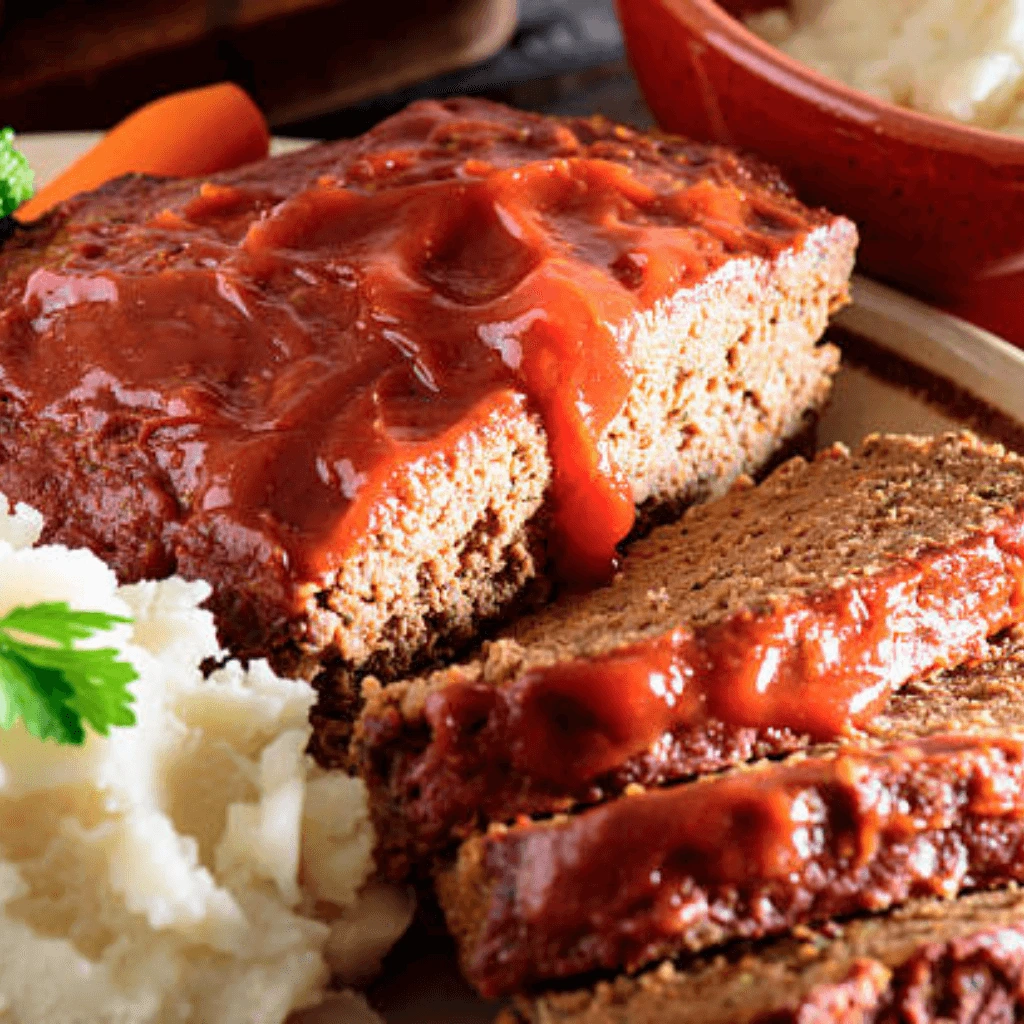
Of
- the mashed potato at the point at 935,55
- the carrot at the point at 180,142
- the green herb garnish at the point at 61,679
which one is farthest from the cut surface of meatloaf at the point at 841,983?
the carrot at the point at 180,142

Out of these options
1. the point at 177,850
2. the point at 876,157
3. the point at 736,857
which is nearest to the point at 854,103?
the point at 876,157

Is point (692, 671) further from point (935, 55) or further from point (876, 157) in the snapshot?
point (935, 55)

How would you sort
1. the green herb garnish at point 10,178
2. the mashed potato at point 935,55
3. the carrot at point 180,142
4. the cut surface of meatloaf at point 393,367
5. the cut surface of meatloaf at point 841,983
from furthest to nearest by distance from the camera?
the carrot at point 180,142 < the mashed potato at point 935,55 < the green herb garnish at point 10,178 < the cut surface of meatloaf at point 393,367 < the cut surface of meatloaf at point 841,983

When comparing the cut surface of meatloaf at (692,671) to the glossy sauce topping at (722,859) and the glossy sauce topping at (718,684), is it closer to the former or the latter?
the glossy sauce topping at (718,684)

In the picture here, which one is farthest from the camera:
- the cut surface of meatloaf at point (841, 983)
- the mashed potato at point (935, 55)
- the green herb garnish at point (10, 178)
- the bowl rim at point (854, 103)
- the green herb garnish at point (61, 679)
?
the mashed potato at point (935, 55)

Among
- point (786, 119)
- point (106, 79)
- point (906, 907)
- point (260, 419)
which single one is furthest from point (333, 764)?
point (106, 79)

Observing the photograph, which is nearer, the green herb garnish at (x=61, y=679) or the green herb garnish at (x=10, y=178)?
the green herb garnish at (x=61, y=679)
